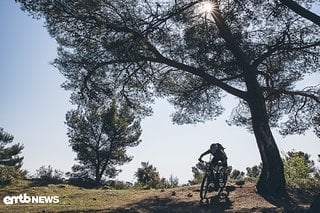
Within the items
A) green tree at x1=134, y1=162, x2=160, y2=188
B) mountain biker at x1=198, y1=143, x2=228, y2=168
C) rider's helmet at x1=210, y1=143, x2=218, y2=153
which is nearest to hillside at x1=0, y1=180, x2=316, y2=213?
mountain biker at x1=198, y1=143, x2=228, y2=168

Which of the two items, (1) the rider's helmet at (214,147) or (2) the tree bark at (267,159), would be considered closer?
(1) the rider's helmet at (214,147)

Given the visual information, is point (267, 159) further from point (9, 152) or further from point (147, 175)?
point (9, 152)

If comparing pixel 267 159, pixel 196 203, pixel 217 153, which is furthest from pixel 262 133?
pixel 196 203

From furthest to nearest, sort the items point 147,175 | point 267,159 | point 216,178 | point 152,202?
point 147,175
point 267,159
point 216,178
point 152,202

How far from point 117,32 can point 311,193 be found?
10.1m

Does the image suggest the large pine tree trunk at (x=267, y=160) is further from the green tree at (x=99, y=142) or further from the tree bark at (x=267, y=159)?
the green tree at (x=99, y=142)

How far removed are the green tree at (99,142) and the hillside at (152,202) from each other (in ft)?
76.7

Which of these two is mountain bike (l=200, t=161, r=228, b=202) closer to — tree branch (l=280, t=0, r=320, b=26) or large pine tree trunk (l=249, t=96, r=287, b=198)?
large pine tree trunk (l=249, t=96, r=287, b=198)

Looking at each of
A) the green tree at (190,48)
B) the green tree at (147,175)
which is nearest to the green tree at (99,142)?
the green tree at (147,175)

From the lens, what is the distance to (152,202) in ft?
39.0

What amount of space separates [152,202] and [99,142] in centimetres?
2725

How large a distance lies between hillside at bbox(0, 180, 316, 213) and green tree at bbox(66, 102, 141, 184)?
23.4 m

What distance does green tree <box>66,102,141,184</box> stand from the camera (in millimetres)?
37781

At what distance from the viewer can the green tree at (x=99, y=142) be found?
1487 inches
